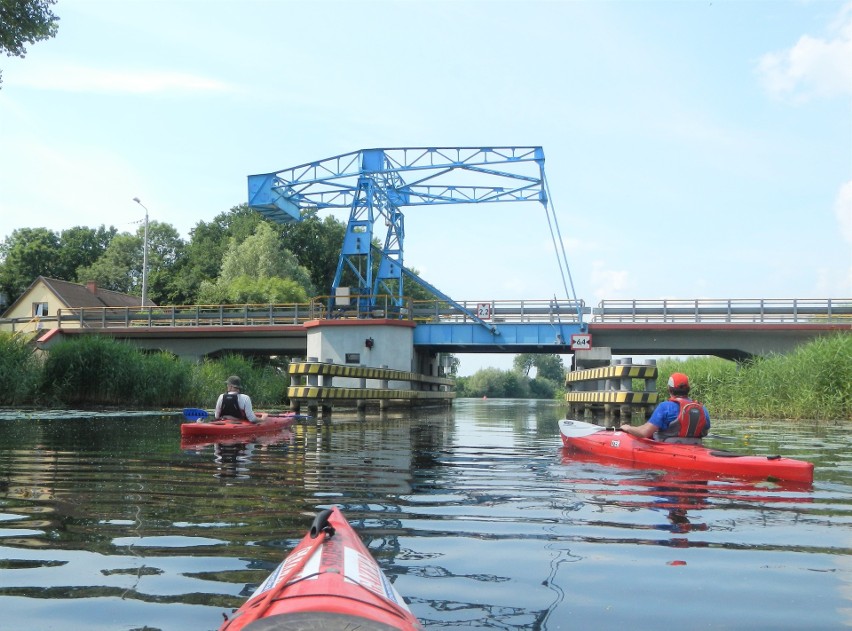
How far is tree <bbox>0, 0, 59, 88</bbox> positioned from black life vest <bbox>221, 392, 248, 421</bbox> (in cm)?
1072

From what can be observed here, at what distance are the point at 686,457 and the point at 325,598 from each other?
23.1ft

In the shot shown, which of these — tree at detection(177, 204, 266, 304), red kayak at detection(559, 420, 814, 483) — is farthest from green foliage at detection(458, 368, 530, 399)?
red kayak at detection(559, 420, 814, 483)

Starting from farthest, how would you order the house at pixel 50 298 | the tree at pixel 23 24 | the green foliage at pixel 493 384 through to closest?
the green foliage at pixel 493 384, the house at pixel 50 298, the tree at pixel 23 24

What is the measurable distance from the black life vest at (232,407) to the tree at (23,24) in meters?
10.7

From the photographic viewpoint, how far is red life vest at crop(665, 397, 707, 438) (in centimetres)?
905

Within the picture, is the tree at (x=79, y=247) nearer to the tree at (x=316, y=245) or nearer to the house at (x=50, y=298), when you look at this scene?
the house at (x=50, y=298)

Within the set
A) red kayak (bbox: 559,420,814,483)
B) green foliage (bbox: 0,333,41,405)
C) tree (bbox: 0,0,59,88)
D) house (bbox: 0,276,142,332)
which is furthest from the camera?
house (bbox: 0,276,142,332)

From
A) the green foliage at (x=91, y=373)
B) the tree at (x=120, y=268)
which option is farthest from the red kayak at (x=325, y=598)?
the tree at (x=120, y=268)

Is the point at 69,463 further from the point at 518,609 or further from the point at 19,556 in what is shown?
the point at 518,609

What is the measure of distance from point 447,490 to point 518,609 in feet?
12.0

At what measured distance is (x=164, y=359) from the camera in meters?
25.2

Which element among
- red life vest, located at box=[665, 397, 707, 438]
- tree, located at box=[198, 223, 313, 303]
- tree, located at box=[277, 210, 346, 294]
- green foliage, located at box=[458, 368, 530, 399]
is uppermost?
tree, located at box=[277, 210, 346, 294]

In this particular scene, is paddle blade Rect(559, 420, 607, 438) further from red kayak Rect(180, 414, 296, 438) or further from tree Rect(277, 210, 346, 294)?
tree Rect(277, 210, 346, 294)

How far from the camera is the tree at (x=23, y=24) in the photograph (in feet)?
57.5
